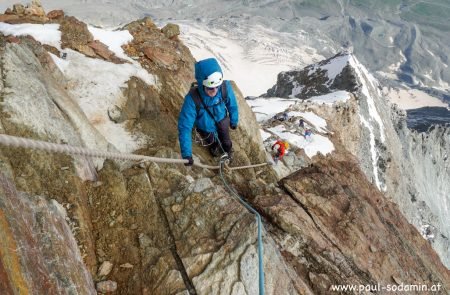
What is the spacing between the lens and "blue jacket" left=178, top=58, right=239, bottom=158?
24.5 ft

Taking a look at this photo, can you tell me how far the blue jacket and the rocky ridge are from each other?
31.9 inches

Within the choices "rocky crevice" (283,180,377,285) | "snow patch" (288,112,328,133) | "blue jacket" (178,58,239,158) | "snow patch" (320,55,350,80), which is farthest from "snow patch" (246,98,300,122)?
"blue jacket" (178,58,239,158)

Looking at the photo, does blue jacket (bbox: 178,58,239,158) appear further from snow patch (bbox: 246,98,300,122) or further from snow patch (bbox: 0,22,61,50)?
snow patch (bbox: 246,98,300,122)

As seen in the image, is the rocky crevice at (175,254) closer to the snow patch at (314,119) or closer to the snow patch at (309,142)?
the snow patch at (309,142)

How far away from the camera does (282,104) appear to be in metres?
41.8

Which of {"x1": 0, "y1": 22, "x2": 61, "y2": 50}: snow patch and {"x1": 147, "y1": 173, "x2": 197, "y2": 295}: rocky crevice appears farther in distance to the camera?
{"x1": 0, "y1": 22, "x2": 61, "y2": 50}: snow patch

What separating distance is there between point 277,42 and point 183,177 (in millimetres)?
186006

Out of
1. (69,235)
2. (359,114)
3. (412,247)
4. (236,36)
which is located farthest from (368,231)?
(236,36)

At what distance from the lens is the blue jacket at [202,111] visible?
7472mm

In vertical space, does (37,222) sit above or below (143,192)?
above

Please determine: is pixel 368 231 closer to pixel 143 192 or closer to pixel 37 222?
pixel 143 192

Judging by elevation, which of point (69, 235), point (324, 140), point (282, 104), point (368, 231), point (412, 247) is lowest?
point (282, 104)

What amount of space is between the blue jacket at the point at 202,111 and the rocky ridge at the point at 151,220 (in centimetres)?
81

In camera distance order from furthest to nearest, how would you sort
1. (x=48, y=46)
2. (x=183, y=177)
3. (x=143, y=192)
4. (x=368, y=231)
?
(x=48, y=46), (x=368, y=231), (x=183, y=177), (x=143, y=192)
